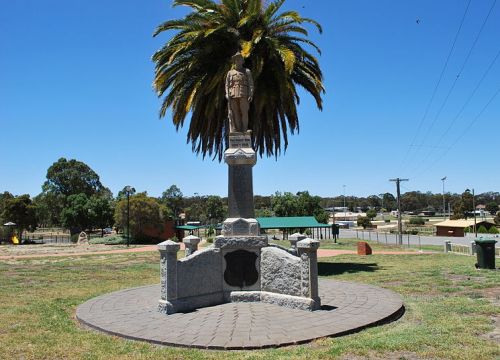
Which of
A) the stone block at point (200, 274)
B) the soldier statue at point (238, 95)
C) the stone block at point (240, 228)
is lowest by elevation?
the stone block at point (200, 274)

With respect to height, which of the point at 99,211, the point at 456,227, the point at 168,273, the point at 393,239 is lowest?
the point at 393,239

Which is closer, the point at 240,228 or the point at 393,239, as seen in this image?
the point at 240,228

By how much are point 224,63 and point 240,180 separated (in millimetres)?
6971

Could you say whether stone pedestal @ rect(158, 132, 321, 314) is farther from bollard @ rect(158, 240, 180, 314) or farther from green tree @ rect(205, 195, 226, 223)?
green tree @ rect(205, 195, 226, 223)

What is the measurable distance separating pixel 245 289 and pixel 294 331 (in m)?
3.27

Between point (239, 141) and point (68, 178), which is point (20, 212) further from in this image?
point (239, 141)

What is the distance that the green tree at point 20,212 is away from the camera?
65.8 m

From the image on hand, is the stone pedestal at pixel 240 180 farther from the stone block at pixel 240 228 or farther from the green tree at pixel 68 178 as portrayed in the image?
the green tree at pixel 68 178

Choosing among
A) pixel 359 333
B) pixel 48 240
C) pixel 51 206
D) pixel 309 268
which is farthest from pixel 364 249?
pixel 51 206

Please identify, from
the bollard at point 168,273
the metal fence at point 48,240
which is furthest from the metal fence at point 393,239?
the metal fence at point 48,240

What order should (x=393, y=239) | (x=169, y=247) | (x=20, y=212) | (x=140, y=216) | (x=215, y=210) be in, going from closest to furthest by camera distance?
1. (x=169, y=247)
2. (x=140, y=216)
3. (x=393, y=239)
4. (x=20, y=212)
5. (x=215, y=210)

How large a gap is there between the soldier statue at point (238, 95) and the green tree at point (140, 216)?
35605 mm

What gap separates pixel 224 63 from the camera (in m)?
16.8

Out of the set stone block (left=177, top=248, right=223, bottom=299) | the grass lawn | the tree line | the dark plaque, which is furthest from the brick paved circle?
the tree line
